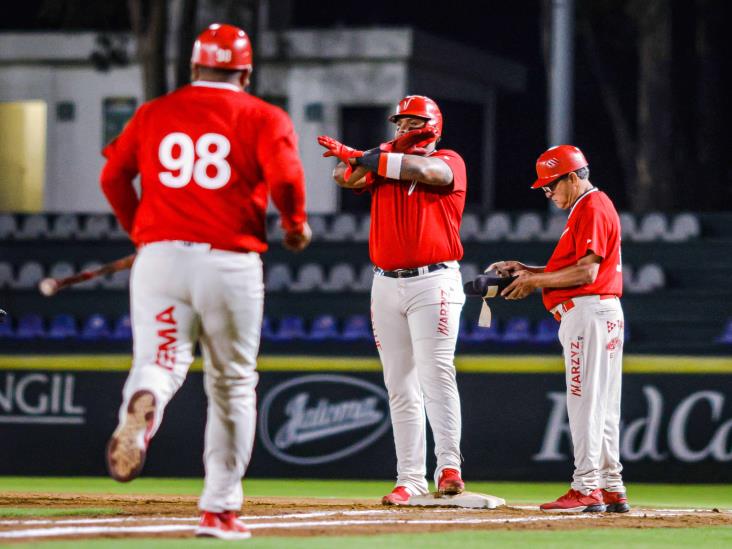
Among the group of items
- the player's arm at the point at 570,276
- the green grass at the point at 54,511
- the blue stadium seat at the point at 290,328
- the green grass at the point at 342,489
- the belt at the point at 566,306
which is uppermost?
the player's arm at the point at 570,276

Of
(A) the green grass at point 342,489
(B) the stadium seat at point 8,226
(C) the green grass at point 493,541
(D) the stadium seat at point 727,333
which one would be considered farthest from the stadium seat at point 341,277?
(C) the green grass at point 493,541

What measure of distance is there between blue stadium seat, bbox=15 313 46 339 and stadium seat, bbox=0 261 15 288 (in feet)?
3.06

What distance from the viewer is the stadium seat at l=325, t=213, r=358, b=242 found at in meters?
14.6

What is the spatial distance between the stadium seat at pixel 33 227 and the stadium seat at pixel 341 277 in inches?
141

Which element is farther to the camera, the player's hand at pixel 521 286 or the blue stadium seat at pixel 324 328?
the blue stadium seat at pixel 324 328

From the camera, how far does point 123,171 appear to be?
5520mm

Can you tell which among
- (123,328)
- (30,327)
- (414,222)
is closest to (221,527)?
(414,222)

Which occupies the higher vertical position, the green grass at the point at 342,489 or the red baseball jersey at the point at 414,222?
Result: the red baseball jersey at the point at 414,222

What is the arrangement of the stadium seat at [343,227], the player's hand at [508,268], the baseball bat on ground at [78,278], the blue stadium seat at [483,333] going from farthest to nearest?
the stadium seat at [343,227], the blue stadium seat at [483,333], the player's hand at [508,268], the baseball bat on ground at [78,278]

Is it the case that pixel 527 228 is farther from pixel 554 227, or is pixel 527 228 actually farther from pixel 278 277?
pixel 278 277

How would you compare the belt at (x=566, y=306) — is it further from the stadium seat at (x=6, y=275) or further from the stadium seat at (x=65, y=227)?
the stadium seat at (x=65, y=227)

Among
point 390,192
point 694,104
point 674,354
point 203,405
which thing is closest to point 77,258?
point 203,405

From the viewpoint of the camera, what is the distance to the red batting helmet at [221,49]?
545cm

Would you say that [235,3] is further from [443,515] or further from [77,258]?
[443,515]
